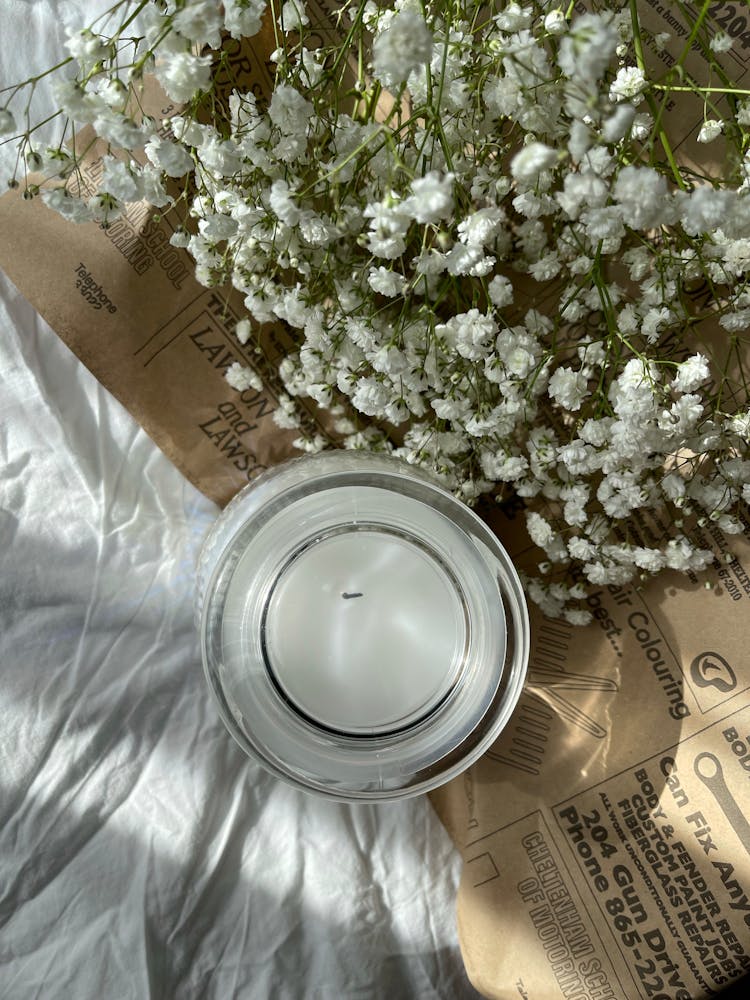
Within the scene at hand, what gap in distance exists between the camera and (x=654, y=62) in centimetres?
57

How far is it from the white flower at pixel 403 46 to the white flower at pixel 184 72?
0.27ft

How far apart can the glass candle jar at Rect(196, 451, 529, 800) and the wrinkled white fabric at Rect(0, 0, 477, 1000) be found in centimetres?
10

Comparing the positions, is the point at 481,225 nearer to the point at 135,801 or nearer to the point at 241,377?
the point at 241,377

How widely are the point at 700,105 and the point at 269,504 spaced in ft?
1.22

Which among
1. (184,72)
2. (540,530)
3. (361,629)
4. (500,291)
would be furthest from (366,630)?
(184,72)

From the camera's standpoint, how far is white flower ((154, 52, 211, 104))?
0.39 m

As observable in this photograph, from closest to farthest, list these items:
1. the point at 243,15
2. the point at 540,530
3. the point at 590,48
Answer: the point at 590,48, the point at 243,15, the point at 540,530

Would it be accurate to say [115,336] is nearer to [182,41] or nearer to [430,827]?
[182,41]

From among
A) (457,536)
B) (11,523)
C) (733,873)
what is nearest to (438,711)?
(457,536)

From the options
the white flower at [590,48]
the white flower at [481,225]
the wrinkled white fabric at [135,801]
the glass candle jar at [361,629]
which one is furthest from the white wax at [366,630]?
the white flower at [590,48]

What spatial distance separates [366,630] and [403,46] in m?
0.36

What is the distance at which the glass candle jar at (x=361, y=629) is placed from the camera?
574 mm

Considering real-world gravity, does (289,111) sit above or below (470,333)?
above

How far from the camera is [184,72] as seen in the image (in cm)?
39
